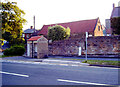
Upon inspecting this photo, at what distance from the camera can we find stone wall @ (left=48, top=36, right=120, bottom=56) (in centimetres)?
1886

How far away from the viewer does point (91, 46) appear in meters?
20.5

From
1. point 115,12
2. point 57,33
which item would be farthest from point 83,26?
point 57,33

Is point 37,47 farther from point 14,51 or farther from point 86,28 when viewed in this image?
point 86,28

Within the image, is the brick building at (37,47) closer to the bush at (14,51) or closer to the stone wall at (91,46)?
the stone wall at (91,46)

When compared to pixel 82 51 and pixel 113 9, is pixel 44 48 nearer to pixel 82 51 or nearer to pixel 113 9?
pixel 82 51

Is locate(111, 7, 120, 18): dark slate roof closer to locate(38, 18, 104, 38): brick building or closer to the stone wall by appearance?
locate(38, 18, 104, 38): brick building

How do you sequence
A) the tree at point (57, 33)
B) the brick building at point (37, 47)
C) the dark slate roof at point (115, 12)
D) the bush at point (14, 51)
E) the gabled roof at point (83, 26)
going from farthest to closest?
the dark slate roof at point (115, 12) → the gabled roof at point (83, 26) → the tree at point (57, 33) → the bush at point (14, 51) → the brick building at point (37, 47)

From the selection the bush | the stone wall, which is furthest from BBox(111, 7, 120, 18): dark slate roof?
the bush

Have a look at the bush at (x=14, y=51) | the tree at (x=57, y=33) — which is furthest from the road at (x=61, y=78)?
the tree at (x=57, y=33)

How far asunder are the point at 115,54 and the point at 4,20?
745 inches

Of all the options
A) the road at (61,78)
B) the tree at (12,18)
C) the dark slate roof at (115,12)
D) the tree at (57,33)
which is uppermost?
the dark slate roof at (115,12)

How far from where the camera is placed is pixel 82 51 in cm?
2111

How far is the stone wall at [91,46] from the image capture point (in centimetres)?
1886

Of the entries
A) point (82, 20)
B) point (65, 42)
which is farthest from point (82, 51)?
point (82, 20)
